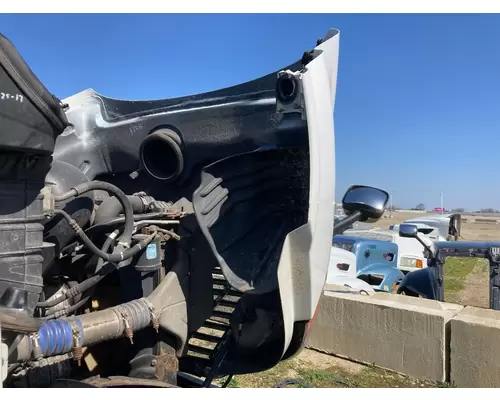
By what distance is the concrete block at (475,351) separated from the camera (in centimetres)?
456

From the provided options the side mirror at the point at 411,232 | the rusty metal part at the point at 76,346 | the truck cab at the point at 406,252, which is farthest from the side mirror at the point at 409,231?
the rusty metal part at the point at 76,346

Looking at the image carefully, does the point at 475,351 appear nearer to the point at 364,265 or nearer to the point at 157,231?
the point at 157,231

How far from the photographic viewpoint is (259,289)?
245 cm

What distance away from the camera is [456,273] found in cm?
1372

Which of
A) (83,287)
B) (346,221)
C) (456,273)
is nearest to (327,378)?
(346,221)

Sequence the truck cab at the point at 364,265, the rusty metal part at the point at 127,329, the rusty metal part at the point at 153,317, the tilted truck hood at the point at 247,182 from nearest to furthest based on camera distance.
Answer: the tilted truck hood at the point at 247,182
the rusty metal part at the point at 127,329
the rusty metal part at the point at 153,317
the truck cab at the point at 364,265

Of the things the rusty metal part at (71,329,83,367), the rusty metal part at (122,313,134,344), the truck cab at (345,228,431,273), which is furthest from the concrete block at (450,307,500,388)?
the truck cab at (345,228,431,273)

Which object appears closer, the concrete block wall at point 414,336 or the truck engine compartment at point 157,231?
the truck engine compartment at point 157,231

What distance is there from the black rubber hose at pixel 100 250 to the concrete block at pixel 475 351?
3.45 m

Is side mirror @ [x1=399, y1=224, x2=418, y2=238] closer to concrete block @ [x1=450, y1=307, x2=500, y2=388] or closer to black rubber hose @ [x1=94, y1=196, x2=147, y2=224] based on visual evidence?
concrete block @ [x1=450, y1=307, x2=500, y2=388]

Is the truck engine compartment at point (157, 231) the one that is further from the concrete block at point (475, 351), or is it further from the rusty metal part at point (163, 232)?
the concrete block at point (475, 351)

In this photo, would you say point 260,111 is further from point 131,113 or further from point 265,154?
point 131,113

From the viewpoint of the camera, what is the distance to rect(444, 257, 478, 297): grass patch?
11.3m

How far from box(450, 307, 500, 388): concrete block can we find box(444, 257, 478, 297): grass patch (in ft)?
20.2
